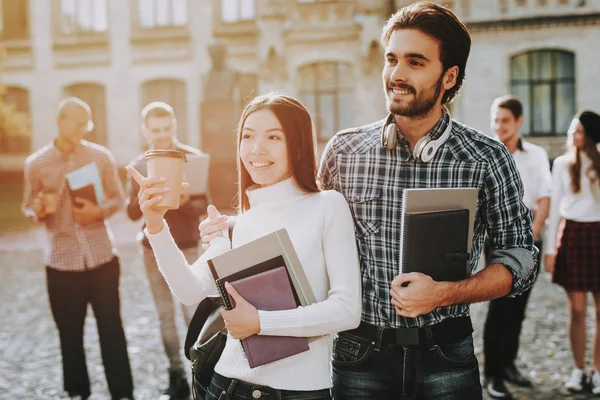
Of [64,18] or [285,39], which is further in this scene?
[64,18]

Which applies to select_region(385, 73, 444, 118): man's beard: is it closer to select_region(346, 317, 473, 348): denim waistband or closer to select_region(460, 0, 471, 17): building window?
select_region(346, 317, 473, 348): denim waistband

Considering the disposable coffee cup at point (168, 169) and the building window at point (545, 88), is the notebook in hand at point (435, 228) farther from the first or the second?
the building window at point (545, 88)

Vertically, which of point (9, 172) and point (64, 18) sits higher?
point (64, 18)

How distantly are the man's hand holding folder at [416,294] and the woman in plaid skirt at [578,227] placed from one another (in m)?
3.35

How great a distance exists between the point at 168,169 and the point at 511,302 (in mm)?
3688

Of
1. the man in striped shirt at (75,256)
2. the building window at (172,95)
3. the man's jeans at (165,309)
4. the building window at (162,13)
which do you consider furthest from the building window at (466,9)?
the man in striped shirt at (75,256)

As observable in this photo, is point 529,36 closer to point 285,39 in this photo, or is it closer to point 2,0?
point 285,39

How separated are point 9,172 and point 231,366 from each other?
83.5 feet

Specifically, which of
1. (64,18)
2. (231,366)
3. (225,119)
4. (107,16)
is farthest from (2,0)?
(231,366)

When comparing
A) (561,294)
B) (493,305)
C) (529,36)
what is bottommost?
(561,294)

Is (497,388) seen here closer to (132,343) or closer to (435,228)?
(435,228)

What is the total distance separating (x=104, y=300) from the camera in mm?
4594

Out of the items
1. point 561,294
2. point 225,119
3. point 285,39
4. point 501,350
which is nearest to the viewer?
point 501,350

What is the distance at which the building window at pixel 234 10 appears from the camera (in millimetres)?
23672
